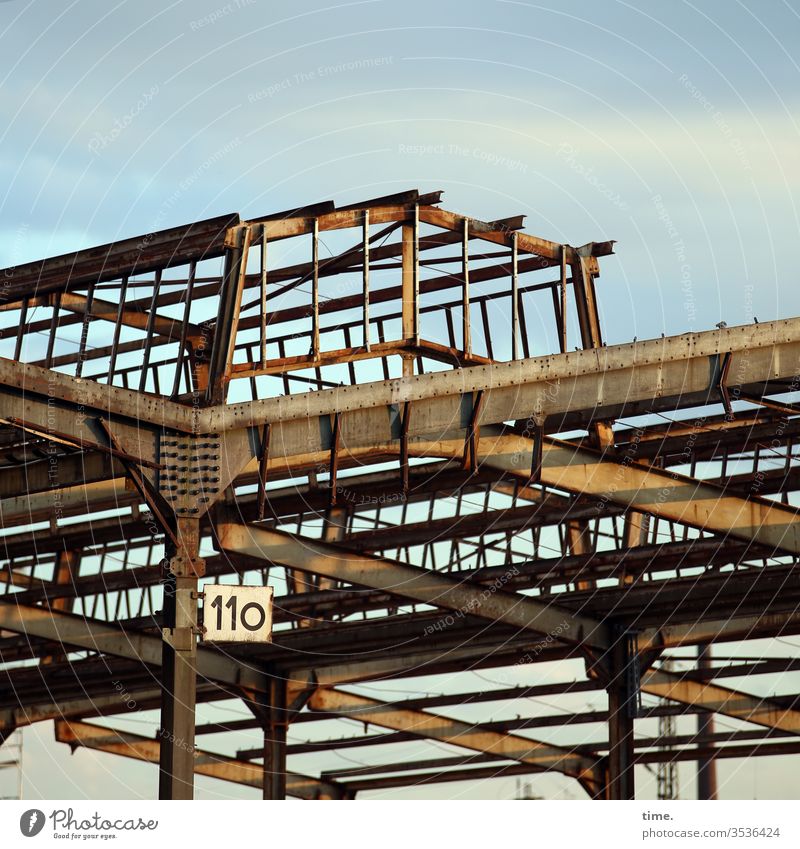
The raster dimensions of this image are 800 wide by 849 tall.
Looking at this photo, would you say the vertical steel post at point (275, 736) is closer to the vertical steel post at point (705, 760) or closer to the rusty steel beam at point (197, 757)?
the rusty steel beam at point (197, 757)

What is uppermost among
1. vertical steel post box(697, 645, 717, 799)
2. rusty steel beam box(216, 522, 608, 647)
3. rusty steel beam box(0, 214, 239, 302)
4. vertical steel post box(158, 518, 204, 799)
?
rusty steel beam box(0, 214, 239, 302)

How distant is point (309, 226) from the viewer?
24.6m

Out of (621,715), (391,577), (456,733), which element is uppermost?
(456,733)

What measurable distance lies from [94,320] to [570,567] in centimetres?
1085

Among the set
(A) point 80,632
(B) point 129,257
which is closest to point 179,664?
(B) point 129,257

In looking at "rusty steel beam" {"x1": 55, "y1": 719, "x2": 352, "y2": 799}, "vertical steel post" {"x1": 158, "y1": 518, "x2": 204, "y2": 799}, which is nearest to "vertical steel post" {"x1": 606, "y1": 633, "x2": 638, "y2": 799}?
"rusty steel beam" {"x1": 55, "y1": 719, "x2": 352, "y2": 799}

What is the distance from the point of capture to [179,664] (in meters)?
20.5

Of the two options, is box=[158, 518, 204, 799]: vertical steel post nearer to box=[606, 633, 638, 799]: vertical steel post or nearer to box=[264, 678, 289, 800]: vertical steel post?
box=[606, 633, 638, 799]: vertical steel post

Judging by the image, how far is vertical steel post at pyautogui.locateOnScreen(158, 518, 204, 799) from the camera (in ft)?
66.0

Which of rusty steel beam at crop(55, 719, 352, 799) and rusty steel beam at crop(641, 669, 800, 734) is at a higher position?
rusty steel beam at crop(55, 719, 352, 799)

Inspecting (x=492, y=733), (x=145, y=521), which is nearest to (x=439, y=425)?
(x=145, y=521)

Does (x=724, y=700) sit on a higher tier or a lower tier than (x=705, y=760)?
lower

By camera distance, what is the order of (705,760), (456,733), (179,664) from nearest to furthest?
1. (179,664)
2. (456,733)
3. (705,760)

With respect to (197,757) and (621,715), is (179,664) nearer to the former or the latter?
(621,715)
